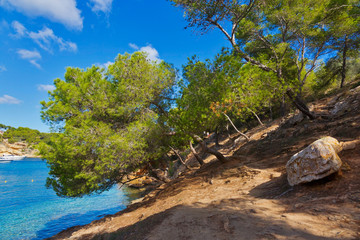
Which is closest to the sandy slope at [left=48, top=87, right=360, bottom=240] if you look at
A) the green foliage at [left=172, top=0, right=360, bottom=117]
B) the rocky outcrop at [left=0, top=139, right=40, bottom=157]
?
the green foliage at [left=172, top=0, right=360, bottom=117]

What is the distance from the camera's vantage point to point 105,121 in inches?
511

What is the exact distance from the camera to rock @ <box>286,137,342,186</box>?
15.5ft

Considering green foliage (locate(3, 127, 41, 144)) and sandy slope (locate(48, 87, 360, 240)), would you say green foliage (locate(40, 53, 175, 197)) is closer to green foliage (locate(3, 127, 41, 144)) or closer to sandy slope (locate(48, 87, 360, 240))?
sandy slope (locate(48, 87, 360, 240))

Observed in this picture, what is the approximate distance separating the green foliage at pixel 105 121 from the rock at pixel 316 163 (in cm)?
880

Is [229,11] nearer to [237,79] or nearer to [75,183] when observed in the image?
[237,79]

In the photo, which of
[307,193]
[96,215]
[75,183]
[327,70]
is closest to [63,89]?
[75,183]

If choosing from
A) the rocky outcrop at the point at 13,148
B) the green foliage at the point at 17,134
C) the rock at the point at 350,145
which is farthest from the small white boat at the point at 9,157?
the rock at the point at 350,145

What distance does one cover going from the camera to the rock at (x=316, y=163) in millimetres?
4738

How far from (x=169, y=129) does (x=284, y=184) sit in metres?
8.59

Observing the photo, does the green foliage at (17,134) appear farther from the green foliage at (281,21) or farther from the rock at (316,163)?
the rock at (316,163)

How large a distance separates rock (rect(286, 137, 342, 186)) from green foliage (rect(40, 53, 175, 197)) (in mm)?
8804

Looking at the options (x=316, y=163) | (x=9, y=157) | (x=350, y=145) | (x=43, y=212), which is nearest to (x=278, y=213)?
(x=316, y=163)

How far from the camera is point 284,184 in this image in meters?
6.00

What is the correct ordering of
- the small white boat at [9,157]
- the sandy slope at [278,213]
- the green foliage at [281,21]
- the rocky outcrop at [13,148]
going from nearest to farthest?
the sandy slope at [278,213] → the green foliage at [281,21] → the small white boat at [9,157] → the rocky outcrop at [13,148]
